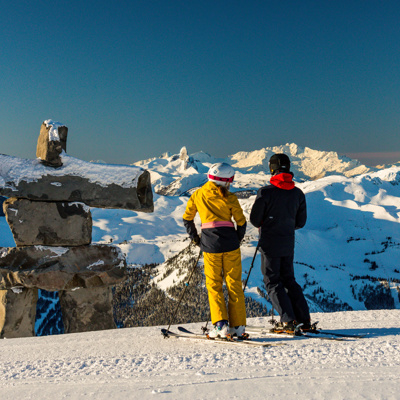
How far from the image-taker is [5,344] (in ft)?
17.5

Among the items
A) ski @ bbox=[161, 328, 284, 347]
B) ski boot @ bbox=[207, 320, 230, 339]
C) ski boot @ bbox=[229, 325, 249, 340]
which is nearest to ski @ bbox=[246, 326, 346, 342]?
ski boot @ bbox=[229, 325, 249, 340]

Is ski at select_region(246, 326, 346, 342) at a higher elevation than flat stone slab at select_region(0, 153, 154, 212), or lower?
lower

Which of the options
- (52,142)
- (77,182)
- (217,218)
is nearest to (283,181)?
(217,218)

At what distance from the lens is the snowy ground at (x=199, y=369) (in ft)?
9.47

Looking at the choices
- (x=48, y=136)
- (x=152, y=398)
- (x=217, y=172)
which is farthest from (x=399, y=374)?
(x=48, y=136)

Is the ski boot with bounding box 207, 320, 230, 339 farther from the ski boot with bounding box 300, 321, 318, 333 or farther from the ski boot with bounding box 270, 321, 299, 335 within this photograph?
the ski boot with bounding box 300, 321, 318, 333

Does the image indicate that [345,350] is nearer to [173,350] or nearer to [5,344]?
[173,350]

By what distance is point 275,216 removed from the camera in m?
5.02

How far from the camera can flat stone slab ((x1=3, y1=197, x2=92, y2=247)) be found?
677cm

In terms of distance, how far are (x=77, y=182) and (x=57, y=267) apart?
153 centimetres

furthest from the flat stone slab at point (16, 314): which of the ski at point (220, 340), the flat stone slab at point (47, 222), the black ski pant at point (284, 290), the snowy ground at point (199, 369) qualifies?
the black ski pant at point (284, 290)

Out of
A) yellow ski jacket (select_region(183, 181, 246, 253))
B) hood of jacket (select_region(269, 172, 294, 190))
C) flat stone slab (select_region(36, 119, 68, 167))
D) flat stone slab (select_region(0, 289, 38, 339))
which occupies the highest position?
flat stone slab (select_region(36, 119, 68, 167))

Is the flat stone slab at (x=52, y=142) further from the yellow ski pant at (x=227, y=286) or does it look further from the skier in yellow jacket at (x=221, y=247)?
the yellow ski pant at (x=227, y=286)

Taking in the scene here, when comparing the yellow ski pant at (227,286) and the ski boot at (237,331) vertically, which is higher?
the yellow ski pant at (227,286)
